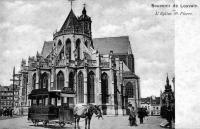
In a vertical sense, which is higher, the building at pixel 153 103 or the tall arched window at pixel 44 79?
the tall arched window at pixel 44 79

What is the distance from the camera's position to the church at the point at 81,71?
15.0 metres

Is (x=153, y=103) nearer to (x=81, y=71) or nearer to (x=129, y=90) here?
(x=81, y=71)

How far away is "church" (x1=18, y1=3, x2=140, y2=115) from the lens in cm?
1499

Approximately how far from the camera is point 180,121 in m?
8.52

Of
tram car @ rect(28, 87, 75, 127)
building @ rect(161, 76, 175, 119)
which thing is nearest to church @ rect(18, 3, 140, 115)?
tram car @ rect(28, 87, 75, 127)

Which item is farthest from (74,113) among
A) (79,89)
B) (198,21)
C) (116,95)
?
(116,95)

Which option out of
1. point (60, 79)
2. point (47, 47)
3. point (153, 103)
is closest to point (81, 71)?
point (60, 79)

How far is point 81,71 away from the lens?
50.9 feet

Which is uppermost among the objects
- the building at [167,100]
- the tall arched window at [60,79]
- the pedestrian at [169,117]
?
the tall arched window at [60,79]

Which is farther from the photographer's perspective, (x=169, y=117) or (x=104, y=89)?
(x=104, y=89)

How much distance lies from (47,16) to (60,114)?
3.18 meters

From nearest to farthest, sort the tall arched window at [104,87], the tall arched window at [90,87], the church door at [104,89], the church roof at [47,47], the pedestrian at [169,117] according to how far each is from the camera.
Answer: the pedestrian at [169,117] → the church roof at [47,47] → the tall arched window at [90,87] → the church door at [104,89] → the tall arched window at [104,87]

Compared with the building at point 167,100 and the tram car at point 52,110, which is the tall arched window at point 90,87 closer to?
the tram car at point 52,110

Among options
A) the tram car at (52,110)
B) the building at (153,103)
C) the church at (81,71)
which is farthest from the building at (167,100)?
the church at (81,71)
